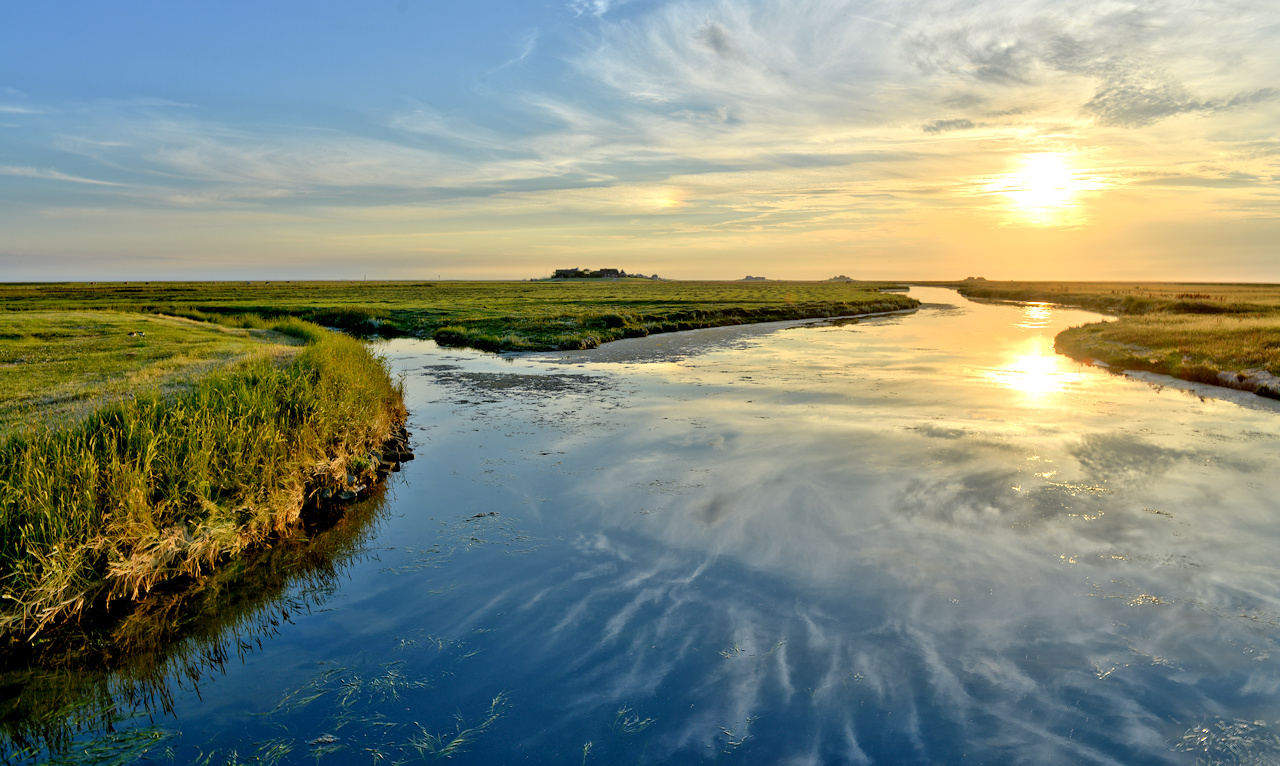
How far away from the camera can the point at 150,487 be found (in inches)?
336

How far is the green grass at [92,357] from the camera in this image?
1290 cm

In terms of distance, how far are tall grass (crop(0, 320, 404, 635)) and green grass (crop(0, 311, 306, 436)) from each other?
7.21 feet

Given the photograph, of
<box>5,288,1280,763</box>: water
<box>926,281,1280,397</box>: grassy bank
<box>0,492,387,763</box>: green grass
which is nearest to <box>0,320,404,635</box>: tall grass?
<box>0,492,387,763</box>: green grass

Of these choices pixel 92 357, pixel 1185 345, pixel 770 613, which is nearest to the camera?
pixel 770 613

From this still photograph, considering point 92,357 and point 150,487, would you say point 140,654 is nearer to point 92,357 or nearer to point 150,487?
point 150,487

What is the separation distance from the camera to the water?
19.9ft

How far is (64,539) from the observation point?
721cm

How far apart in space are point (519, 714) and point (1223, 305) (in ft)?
218

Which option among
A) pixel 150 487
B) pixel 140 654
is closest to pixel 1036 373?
pixel 150 487

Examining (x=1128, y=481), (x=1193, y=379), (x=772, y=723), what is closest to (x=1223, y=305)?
(x=1193, y=379)

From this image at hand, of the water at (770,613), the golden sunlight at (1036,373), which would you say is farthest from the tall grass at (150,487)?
the golden sunlight at (1036,373)

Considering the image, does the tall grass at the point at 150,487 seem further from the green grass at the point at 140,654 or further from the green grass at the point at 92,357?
the green grass at the point at 92,357

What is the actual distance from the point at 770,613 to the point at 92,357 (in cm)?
2218

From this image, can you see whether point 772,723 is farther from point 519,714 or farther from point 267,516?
point 267,516
